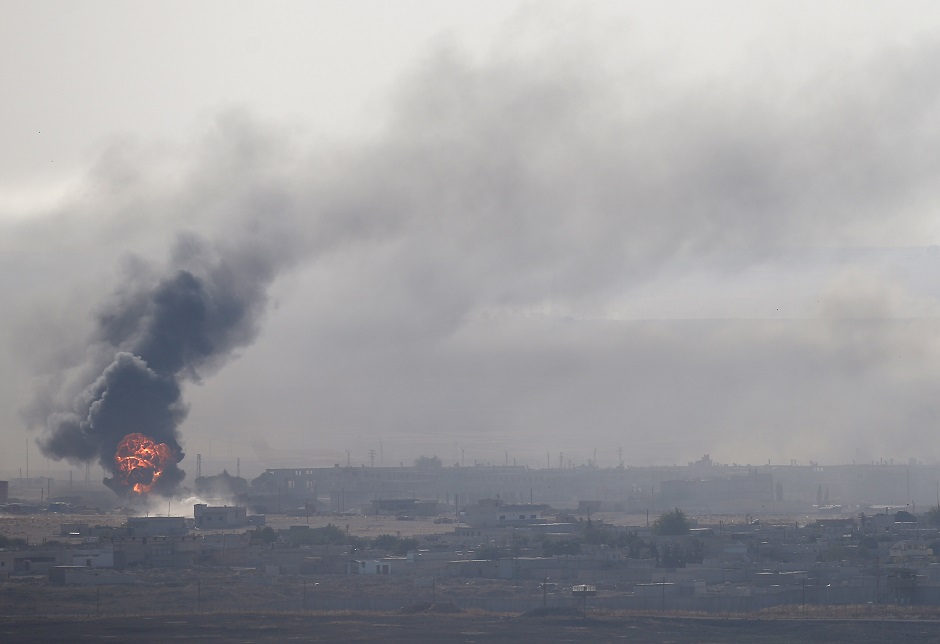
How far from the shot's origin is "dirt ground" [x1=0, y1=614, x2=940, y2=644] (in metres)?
75.0

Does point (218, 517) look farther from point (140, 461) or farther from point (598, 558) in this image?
point (598, 558)

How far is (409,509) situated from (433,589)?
4200 inches

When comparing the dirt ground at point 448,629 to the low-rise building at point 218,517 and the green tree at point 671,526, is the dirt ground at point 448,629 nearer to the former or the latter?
the green tree at point 671,526

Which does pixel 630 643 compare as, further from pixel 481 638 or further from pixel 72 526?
pixel 72 526

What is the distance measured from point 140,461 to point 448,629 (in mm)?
96402

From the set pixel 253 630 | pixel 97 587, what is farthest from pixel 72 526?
pixel 253 630

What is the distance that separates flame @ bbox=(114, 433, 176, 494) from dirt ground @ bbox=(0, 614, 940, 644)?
8596 centimetres

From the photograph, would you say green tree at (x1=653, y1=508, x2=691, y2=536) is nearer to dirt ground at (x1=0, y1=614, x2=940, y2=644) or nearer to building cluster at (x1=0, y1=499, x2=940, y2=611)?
building cluster at (x1=0, y1=499, x2=940, y2=611)

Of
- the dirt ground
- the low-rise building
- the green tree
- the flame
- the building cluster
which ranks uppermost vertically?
the flame

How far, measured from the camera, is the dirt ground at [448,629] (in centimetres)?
7500

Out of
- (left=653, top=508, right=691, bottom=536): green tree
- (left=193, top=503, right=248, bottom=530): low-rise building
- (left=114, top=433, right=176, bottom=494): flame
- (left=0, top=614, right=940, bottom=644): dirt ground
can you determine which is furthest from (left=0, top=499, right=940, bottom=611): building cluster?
(left=114, top=433, right=176, bottom=494): flame

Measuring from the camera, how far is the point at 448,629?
78.4m

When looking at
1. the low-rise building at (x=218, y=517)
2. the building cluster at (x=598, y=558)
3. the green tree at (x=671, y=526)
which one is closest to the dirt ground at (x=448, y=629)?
the building cluster at (x=598, y=558)

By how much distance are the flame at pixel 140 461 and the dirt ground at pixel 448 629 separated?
282 feet
